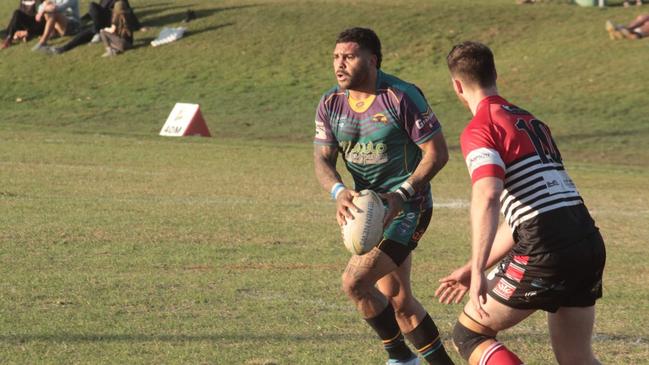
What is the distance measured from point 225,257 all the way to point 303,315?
263 cm

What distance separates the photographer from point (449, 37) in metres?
37.7

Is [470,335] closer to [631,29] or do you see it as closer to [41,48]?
[631,29]

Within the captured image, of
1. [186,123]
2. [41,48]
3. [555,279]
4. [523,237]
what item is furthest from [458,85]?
[41,48]

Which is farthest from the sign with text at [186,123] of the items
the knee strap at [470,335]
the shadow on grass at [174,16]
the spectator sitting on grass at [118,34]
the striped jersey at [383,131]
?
the knee strap at [470,335]

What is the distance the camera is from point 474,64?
5.98 meters

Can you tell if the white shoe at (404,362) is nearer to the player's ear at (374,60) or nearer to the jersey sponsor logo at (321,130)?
the jersey sponsor logo at (321,130)

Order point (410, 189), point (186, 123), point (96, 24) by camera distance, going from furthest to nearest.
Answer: point (96, 24) → point (186, 123) → point (410, 189)

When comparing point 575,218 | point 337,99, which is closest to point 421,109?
point 337,99

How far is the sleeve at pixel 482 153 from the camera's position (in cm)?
566

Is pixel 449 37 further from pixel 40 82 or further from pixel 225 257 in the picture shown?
pixel 225 257

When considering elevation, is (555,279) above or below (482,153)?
below

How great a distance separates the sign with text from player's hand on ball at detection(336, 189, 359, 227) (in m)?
19.7

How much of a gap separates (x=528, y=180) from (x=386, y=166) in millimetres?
1797

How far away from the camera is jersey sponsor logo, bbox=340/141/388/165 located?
24.6 ft
